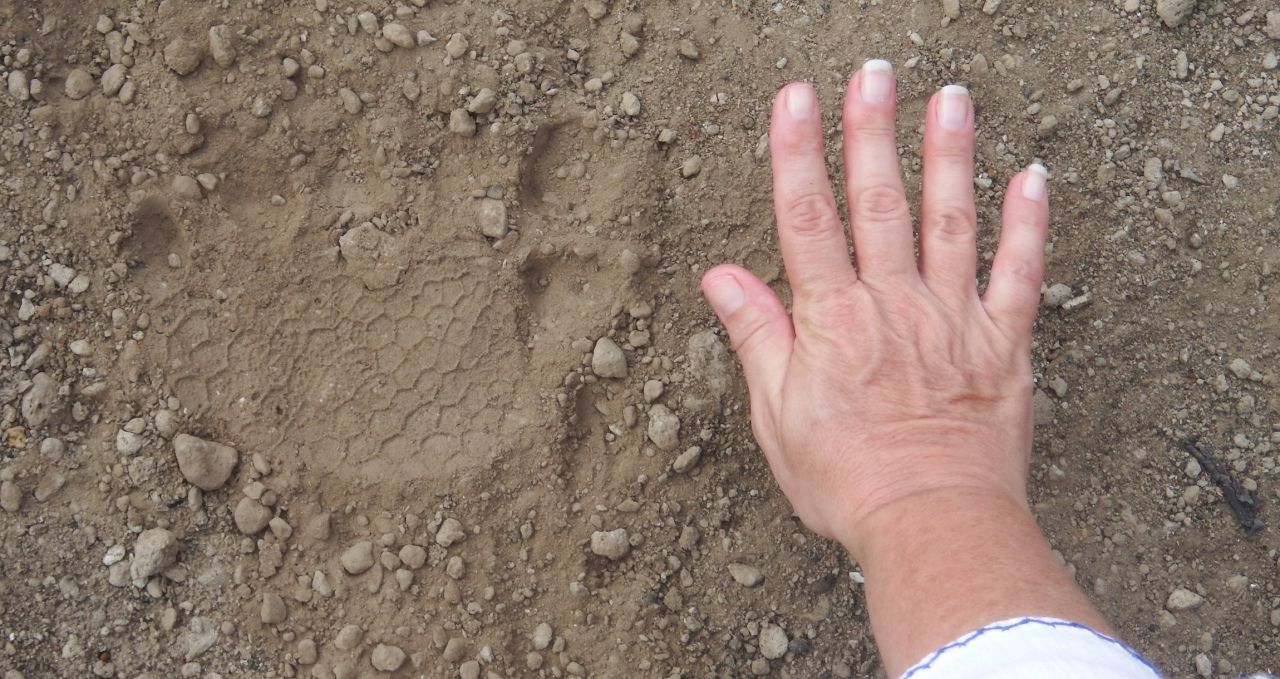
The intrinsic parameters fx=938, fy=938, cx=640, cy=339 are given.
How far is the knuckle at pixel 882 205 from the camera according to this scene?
1.82 meters

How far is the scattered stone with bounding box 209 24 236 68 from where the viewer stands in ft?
7.33

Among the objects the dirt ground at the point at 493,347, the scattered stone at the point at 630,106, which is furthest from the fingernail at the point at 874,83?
the scattered stone at the point at 630,106

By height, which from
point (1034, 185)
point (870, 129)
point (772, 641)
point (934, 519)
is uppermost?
point (870, 129)

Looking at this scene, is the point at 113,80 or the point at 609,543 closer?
the point at 609,543

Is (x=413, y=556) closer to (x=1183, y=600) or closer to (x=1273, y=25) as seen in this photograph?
(x=1183, y=600)

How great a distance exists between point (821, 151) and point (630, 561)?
101 centimetres

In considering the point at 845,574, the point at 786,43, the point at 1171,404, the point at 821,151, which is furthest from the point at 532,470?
the point at 1171,404

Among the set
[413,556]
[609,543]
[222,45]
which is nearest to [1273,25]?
[609,543]

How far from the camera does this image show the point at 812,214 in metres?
1.81

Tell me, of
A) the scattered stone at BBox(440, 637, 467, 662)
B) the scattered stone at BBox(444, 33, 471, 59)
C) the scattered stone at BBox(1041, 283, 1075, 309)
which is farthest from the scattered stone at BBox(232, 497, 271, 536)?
the scattered stone at BBox(1041, 283, 1075, 309)

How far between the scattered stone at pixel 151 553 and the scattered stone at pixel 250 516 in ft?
0.49

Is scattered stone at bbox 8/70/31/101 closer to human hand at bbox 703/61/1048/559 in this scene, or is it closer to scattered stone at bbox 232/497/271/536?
scattered stone at bbox 232/497/271/536

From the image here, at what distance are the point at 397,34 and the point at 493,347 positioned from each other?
0.80 metres

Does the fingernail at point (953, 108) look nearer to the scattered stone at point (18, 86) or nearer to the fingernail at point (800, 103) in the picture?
the fingernail at point (800, 103)
